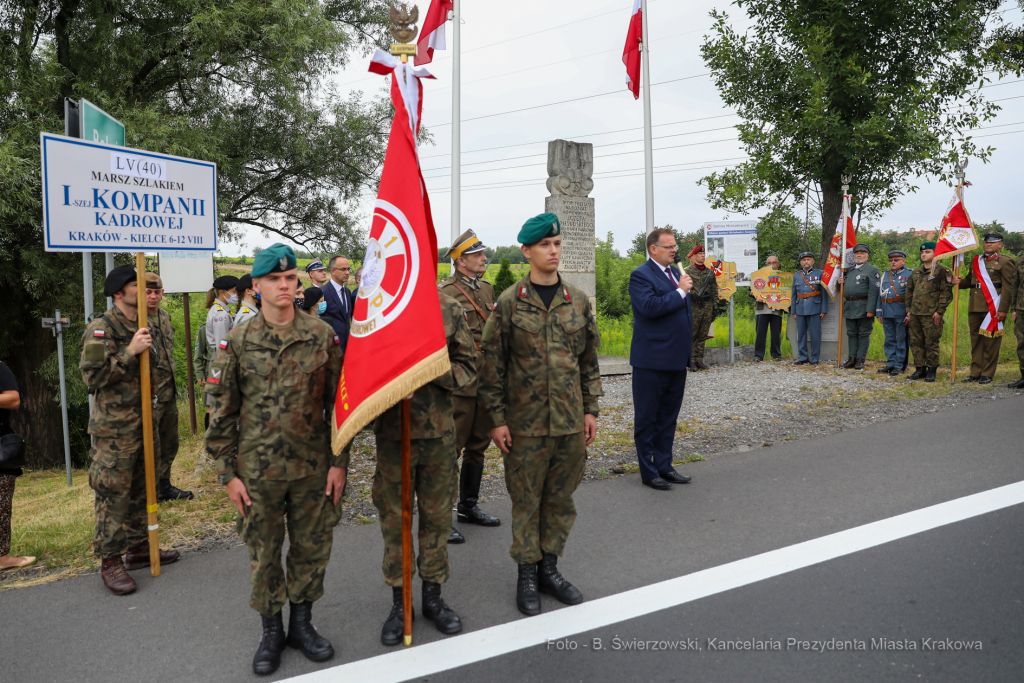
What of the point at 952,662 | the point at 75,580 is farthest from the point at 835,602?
the point at 75,580

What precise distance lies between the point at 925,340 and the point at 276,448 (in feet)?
35.3

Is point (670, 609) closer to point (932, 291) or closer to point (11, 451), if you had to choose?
point (11, 451)

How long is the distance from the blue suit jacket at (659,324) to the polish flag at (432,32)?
947cm

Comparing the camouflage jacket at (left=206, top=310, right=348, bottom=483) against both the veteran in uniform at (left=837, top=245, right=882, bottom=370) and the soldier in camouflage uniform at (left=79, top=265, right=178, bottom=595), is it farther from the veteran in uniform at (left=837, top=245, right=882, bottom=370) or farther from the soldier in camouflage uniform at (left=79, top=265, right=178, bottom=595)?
the veteran in uniform at (left=837, top=245, right=882, bottom=370)

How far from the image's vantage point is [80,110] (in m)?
5.51

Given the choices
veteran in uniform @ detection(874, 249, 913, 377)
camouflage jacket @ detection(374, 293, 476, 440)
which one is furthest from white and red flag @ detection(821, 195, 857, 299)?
camouflage jacket @ detection(374, 293, 476, 440)

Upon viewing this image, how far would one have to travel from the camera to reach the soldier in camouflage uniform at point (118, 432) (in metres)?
4.12

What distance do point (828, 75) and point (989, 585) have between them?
12.5 meters

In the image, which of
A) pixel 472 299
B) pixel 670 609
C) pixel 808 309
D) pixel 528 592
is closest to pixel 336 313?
pixel 472 299

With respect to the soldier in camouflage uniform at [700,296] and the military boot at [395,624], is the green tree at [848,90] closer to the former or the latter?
the soldier in camouflage uniform at [700,296]

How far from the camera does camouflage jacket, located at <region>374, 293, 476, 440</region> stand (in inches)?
139

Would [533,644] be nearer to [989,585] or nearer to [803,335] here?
[989,585]

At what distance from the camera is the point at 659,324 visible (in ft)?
18.9

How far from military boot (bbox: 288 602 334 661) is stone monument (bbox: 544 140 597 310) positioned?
30.0ft
